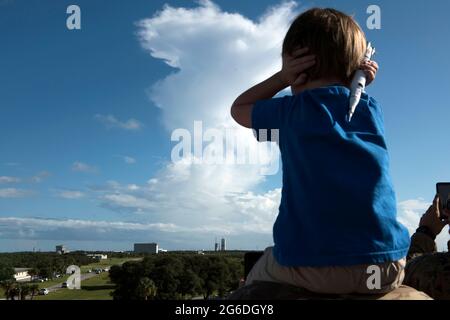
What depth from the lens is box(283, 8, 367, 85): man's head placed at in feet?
8.35

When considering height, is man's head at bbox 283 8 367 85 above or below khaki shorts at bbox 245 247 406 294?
above

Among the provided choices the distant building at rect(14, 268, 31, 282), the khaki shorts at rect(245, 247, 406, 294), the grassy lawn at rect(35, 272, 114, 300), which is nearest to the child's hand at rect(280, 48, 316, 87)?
the khaki shorts at rect(245, 247, 406, 294)

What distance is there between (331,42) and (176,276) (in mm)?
129433

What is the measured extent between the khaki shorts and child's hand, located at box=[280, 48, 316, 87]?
102 cm

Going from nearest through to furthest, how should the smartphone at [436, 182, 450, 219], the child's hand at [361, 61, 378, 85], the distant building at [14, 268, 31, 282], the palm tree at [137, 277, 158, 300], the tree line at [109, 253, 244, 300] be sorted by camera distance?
1. the child's hand at [361, 61, 378, 85]
2. the smartphone at [436, 182, 450, 219]
3. the palm tree at [137, 277, 158, 300]
4. the tree line at [109, 253, 244, 300]
5. the distant building at [14, 268, 31, 282]

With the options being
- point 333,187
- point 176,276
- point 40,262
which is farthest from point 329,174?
point 40,262

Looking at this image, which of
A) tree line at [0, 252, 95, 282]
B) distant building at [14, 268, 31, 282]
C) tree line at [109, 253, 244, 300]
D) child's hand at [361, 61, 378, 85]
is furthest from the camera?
distant building at [14, 268, 31, 282]

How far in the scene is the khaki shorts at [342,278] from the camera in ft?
7.18

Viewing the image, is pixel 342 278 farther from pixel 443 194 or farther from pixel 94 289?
pixel 94 289

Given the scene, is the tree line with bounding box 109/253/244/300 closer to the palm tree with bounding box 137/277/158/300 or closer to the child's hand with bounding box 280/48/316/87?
the palm tree with bounding box 137/277/158/300
